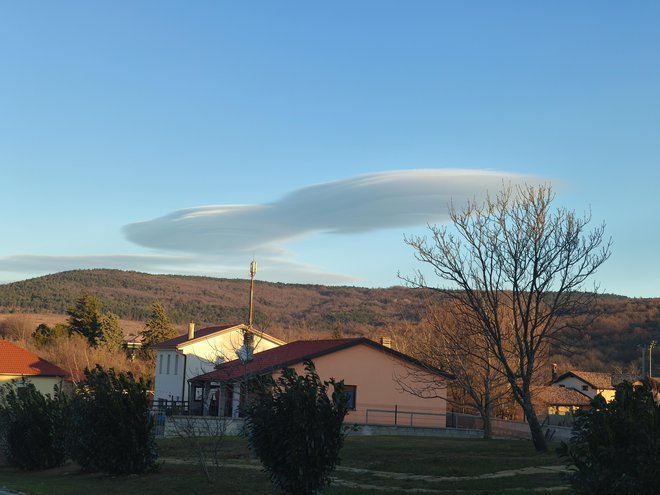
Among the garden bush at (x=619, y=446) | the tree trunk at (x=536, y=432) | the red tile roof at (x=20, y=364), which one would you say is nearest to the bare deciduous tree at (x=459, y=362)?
the tree trunk at (x=536, y=432)

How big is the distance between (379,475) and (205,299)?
16644 cm

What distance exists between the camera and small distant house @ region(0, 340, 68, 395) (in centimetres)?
5816

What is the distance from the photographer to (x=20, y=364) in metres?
59.6

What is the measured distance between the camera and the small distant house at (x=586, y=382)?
88562mm

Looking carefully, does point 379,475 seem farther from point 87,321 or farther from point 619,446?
point 87,321

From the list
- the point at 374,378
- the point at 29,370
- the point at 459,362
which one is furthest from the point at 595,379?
the point at 29,370

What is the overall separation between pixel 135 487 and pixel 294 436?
7086mm

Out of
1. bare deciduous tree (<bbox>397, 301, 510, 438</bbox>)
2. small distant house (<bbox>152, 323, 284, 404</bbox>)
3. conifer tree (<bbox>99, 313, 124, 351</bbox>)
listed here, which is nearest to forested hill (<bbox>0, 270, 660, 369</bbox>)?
conifer tree (<bbox>99, 313, 124, 351</bbox>)

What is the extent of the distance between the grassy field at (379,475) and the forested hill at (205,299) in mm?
122580

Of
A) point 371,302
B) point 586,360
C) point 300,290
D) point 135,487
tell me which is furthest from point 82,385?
point 300,290

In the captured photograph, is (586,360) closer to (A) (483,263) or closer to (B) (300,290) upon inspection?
(B) (300,290)

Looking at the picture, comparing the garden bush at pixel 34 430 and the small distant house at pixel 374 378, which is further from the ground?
the small distant house at pixel 374 378

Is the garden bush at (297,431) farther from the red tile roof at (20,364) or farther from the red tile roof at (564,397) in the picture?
the red tile roof at (564,397)

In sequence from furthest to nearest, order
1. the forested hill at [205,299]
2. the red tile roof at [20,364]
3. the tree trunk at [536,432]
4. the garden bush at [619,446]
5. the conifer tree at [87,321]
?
the forested hill at [205,299] → the conifer tree at [87,321] → the red tile roof at [20,364] → the tree trunk at [536,432] → the garden bush at [619,446]
